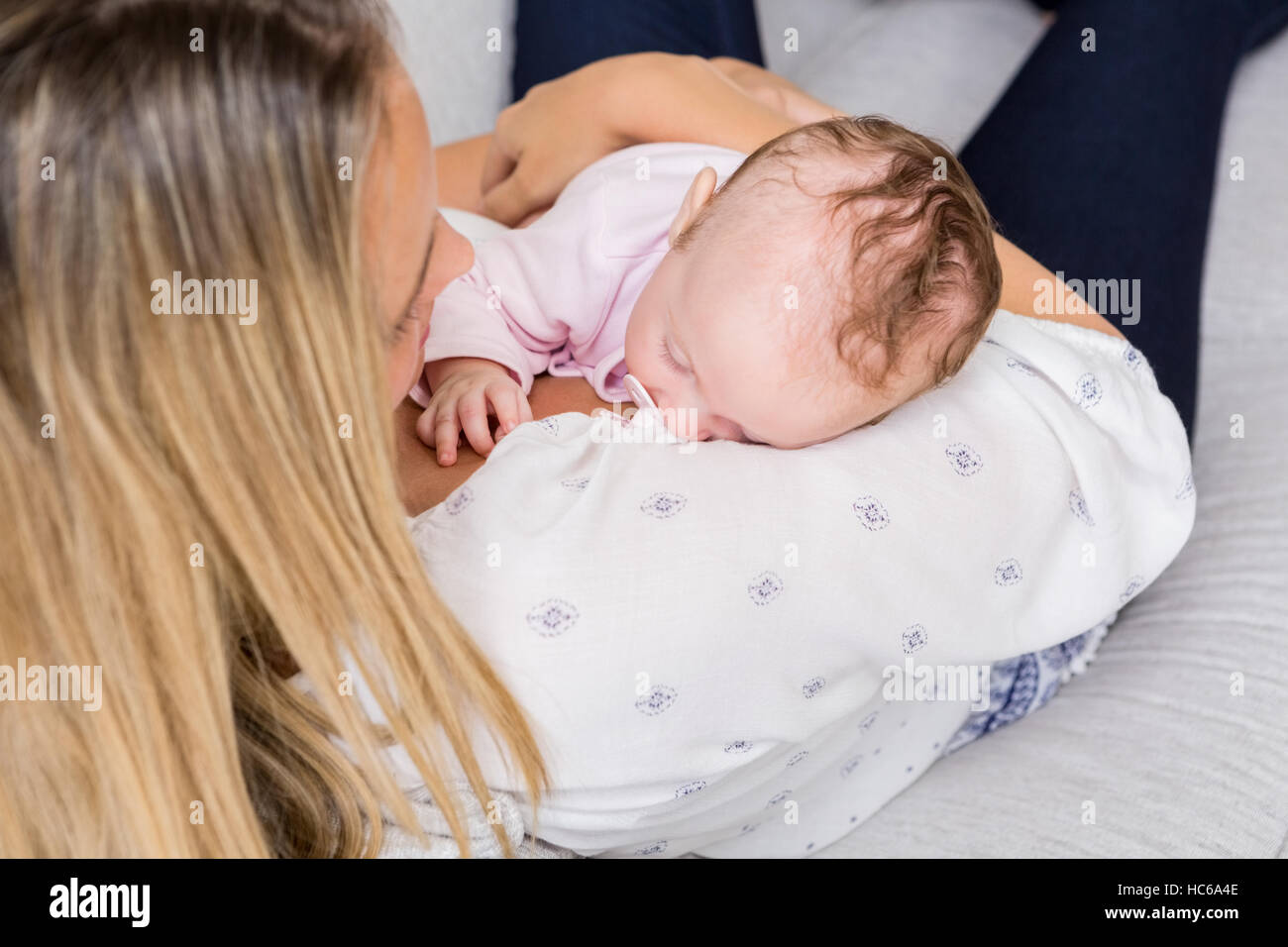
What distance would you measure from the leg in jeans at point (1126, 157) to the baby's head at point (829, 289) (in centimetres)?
47

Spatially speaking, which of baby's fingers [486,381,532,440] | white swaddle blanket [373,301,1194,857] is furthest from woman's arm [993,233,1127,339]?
baby's fingers [486,381,532,440]

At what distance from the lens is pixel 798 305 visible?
0.87m

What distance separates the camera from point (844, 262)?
2.84 ft

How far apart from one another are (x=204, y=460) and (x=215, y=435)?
0.02 m

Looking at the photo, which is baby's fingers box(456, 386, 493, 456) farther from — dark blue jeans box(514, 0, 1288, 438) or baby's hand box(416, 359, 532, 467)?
dark blue jeans box(514, 0, 1288, 438)

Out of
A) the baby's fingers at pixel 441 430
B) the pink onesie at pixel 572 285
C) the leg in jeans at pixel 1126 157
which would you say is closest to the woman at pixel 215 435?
the baby's fingers at pixel 441 430

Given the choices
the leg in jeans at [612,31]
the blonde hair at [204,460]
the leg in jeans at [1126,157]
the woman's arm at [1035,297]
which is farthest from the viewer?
→ the leg in jeans at [612,31]

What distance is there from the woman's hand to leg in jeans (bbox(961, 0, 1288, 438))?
0.34 m

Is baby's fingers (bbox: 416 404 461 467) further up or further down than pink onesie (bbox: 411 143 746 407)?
further down

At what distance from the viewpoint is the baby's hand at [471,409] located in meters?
0.94

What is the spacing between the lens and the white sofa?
989 millimetres

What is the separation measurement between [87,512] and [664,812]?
46 cm

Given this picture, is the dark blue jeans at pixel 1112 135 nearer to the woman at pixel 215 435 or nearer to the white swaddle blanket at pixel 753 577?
the white swaddle blanket at pixel 753 577
